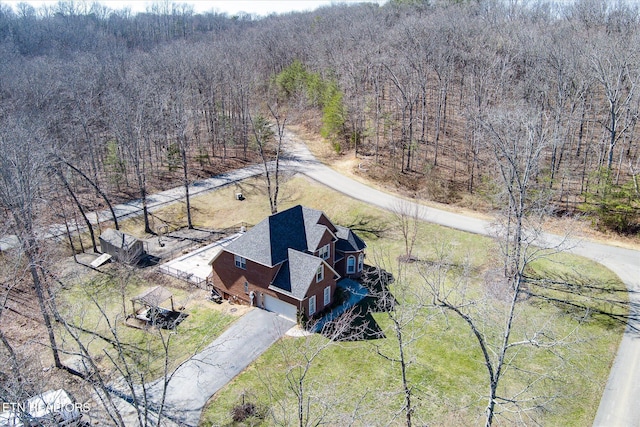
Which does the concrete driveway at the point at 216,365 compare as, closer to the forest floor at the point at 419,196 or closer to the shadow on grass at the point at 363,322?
the shadow on grass at the point at 363,322

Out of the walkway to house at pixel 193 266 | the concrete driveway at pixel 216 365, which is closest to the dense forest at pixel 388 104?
the walkway to house at pixel 193 266

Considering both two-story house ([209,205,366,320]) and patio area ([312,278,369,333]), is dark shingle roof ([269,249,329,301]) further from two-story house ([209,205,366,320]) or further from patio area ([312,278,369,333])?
patio area ([312,278,369,333])

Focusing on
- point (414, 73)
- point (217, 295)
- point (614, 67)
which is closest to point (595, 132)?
point (614, 67)

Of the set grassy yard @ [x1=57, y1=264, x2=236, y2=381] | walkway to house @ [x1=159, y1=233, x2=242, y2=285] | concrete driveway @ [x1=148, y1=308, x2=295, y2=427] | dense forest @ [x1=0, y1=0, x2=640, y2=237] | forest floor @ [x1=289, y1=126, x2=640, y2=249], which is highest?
dense forest @ [x1=0, y1=0, x2=640, y2=237]

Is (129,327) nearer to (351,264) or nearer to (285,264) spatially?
(285,264)

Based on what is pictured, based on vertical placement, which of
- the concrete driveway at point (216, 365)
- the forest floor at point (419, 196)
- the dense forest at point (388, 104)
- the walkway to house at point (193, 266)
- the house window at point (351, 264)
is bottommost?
the concrete driveway at point (216, 365)

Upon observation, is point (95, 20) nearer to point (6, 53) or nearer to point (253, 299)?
point (6, 53)

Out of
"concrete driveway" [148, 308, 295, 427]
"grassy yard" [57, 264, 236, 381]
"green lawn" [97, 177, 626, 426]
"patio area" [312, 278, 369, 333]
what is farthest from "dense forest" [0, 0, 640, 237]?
A: "concrete driveway" [148, 308, 295, 427]
